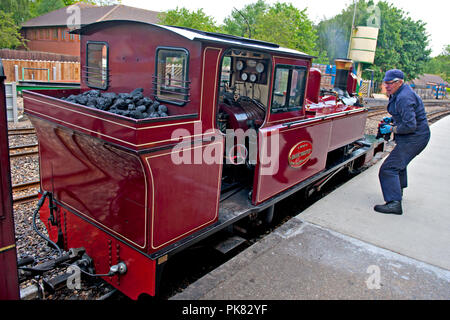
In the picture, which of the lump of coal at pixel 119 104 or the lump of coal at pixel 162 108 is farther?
the lump of coal at pixel 162 108

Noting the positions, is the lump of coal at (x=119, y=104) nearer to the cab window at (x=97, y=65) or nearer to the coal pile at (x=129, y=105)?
the coal pile at (x=129, y=105)

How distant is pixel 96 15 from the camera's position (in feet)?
120

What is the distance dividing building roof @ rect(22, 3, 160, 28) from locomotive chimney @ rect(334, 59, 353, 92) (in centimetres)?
3158

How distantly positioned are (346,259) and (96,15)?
39.4 meters

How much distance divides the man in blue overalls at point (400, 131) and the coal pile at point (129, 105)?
3162mm

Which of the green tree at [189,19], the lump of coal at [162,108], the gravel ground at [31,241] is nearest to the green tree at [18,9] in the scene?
the green tree at [189,19]

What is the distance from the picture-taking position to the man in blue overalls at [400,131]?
15.2 ft

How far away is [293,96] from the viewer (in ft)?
16.1

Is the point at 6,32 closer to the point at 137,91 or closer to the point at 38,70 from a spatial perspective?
the point at 38,70

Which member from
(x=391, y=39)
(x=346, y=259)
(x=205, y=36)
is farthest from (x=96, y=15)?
(x=346, y=259)

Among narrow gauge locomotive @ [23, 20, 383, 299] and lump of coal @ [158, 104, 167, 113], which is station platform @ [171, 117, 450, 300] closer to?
narrow gauge locomotive @ [23, 20, 383, 299]

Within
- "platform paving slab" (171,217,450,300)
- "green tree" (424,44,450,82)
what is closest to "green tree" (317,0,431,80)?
"platform paving slab" (171,217,450,300)
